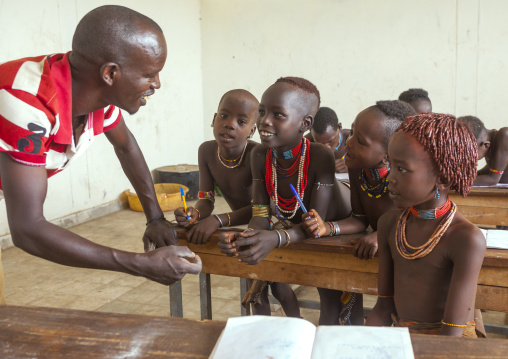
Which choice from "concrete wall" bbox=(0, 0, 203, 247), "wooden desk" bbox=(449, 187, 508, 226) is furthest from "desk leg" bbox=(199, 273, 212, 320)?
"concrete wall" bbox=(0, 0, 203, 247)

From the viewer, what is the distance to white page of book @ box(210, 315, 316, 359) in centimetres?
89

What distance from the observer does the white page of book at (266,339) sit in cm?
89

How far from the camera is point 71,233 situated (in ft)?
4.56

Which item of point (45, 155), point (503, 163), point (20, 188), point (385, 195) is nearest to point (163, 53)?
point (45, 155)

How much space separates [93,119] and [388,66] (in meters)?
5.72

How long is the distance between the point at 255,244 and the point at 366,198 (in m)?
0.55

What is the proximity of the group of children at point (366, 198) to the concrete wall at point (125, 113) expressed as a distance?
3.18 m

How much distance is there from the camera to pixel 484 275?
5.57 feet

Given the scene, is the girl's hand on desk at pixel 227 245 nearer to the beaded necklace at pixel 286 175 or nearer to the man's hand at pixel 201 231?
the man's hand at pixel 201 231

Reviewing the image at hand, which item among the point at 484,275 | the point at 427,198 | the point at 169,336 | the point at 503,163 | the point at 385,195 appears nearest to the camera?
the point at 169,336

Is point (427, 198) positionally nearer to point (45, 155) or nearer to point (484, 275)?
point (484, 275)

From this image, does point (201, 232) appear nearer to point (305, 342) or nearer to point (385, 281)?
point (385, 281)

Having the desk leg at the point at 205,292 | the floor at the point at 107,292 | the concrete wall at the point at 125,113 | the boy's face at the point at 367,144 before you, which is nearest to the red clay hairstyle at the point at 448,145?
the boy's face at the point at 367,144

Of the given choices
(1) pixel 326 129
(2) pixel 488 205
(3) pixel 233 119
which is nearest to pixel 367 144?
(3) pixel 233 119
